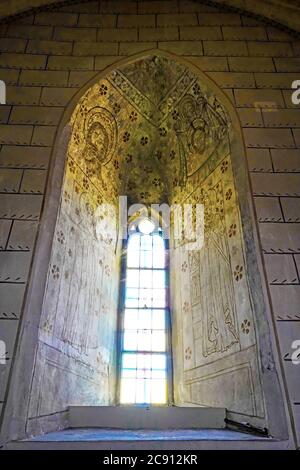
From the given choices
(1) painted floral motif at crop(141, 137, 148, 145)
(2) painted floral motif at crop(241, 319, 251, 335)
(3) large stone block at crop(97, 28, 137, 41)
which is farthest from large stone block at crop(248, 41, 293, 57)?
(2) painted floral motif at crop(241, 319, 251, 335)

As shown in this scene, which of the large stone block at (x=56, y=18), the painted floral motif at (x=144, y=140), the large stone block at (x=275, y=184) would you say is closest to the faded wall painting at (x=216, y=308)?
the large stone block at (x=275, y=184)

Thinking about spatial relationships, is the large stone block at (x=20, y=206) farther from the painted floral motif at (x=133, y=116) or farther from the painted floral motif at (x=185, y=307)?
the painted floral motif at (x=133, y=116)

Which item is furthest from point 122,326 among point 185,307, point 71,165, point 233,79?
point 233,79

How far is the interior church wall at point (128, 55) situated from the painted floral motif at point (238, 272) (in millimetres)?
301

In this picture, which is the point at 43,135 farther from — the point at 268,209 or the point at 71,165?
the point at 268,209

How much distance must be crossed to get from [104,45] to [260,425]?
396 cm

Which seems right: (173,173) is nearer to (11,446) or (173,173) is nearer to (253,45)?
(253,45)

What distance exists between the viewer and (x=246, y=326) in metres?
2.80

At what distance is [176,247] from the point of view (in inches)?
178

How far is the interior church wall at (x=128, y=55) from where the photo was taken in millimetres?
2626

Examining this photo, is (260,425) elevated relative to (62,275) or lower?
lower

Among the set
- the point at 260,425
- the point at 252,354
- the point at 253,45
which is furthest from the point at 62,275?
the point at 253,45

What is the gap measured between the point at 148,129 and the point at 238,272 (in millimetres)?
2460
